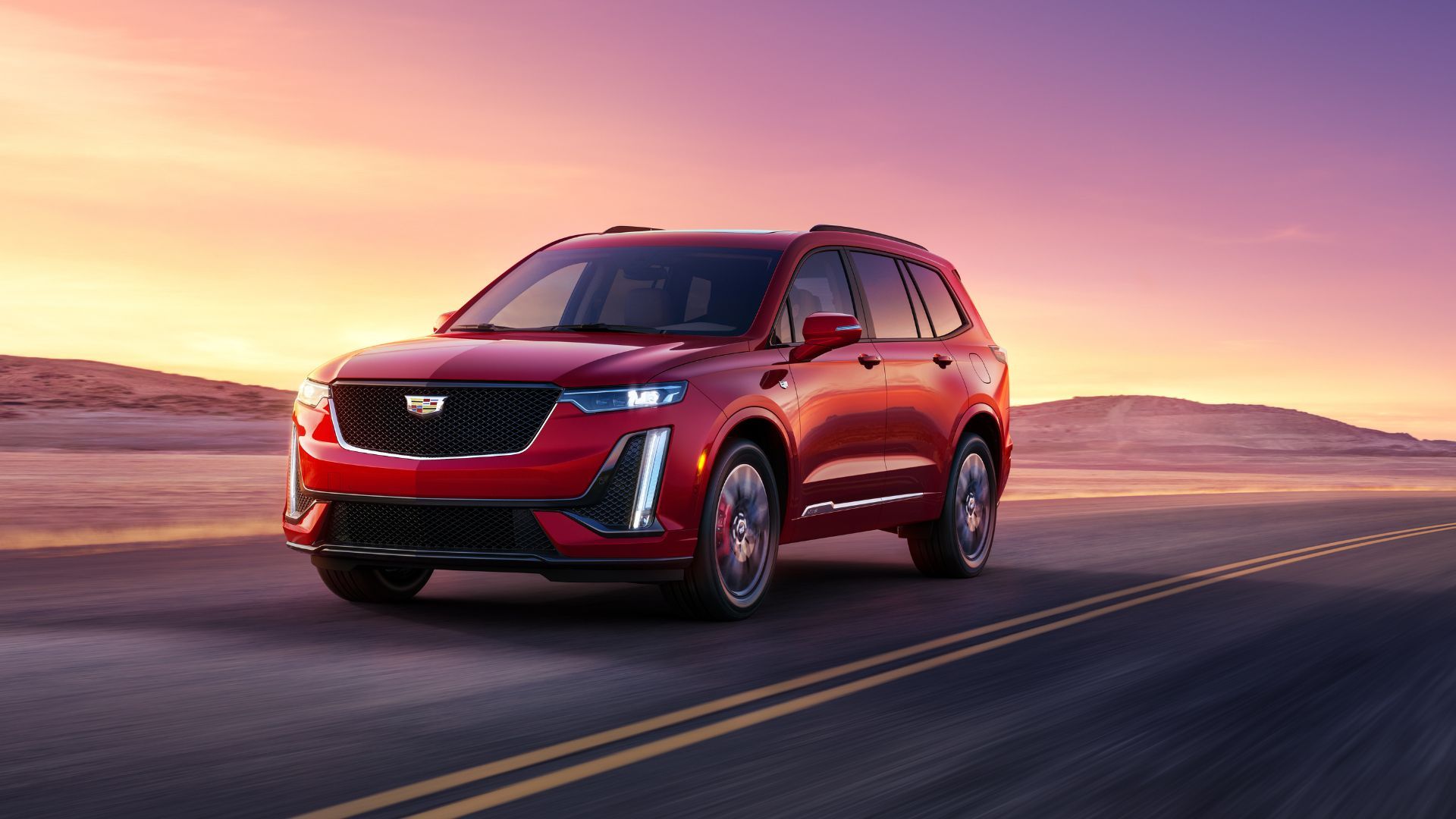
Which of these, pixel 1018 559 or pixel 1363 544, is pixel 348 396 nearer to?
pixel 1018 559

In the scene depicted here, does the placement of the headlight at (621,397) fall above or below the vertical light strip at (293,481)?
above

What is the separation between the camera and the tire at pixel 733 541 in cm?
806

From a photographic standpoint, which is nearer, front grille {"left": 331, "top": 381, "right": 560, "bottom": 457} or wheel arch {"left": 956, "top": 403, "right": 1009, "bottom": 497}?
front grille {"left": 331, "top": 381, "right": 560, "bottom": 457}

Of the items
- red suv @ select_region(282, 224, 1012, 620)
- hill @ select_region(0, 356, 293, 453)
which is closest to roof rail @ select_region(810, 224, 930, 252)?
red suv @ select_region(282, 224, 1012, 620)

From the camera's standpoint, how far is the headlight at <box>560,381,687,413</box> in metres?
7.64

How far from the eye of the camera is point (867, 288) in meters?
10.3

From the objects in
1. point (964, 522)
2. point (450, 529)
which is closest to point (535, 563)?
point (450, 529)

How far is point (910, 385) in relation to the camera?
10.2m

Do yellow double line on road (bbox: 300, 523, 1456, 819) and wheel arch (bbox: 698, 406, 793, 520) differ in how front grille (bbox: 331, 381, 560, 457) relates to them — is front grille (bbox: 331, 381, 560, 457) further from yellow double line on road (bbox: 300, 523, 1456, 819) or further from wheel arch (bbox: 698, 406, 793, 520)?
yellow double line on road (bbox: 300, 523, 1456, 819)

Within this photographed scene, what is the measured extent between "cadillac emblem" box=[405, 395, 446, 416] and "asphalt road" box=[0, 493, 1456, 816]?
1.07 m

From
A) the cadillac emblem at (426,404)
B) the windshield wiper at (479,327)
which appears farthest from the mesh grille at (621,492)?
the windshield wiper at (479,327)

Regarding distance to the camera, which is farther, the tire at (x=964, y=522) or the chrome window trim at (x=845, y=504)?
the tire at (x=964, y=522)

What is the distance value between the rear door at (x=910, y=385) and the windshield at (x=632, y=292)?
117 centimetres

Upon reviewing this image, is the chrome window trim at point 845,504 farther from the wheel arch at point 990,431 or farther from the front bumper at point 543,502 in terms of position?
the front bumper at point 543,502
